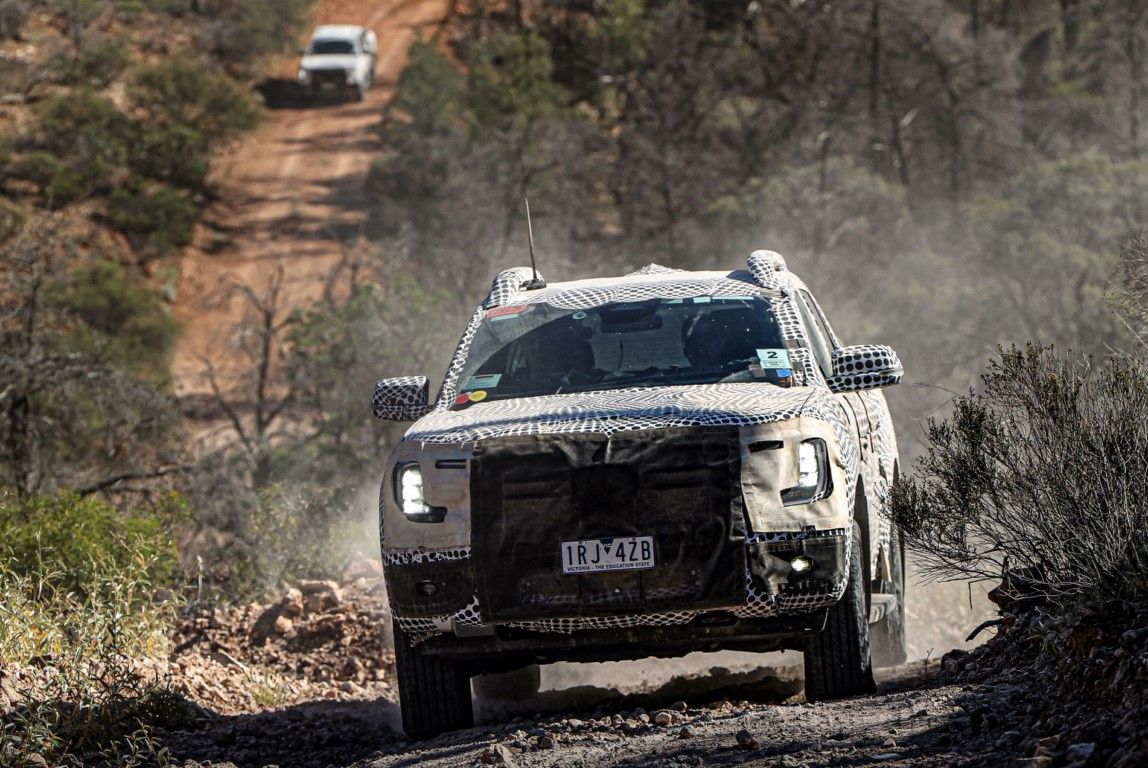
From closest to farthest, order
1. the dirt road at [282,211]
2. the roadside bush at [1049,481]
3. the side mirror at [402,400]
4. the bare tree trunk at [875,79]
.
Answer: the roadside bush at [1049,481] < the side mirror at [402,400] < the bare tree trunk at [875,79] < the dirt road at [282,211]

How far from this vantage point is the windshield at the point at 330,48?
2181 inches

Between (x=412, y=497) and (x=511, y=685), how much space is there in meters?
2.11

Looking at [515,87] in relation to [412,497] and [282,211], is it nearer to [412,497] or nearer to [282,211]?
[282,211]

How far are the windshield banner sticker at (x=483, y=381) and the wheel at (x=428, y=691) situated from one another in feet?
4.30

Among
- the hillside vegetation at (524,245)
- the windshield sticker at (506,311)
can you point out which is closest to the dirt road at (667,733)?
the hillside vegetation at (524,245)

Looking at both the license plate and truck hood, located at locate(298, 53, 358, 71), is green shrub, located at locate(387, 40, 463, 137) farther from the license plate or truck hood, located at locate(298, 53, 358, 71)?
the license plate

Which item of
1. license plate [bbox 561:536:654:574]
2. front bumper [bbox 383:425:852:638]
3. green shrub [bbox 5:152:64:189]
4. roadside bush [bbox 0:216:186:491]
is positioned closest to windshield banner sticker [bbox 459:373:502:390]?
front bumper [bbox 383:425:852:638]

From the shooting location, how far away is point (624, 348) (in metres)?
7.94

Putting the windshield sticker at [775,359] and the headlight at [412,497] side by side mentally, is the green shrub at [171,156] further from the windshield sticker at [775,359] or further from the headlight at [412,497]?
the headlight at [412,497]

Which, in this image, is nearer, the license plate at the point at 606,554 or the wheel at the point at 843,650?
the license plate at the point at 606,554

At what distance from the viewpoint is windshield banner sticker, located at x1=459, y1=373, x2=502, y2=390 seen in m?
7.87

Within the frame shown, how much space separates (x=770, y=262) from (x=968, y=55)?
107ft

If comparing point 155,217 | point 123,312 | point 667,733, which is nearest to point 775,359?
point 667,733

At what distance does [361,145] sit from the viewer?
172 feet
